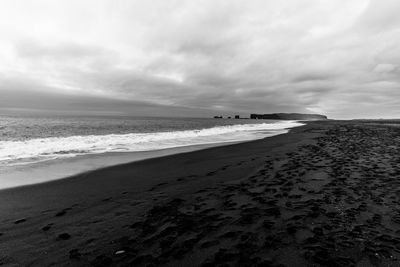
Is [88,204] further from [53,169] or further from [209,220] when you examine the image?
[53,169]

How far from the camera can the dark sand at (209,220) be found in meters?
3.85

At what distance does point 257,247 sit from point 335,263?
4.23 ft

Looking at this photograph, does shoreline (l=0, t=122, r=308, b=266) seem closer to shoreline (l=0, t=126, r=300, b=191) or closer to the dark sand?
the dark sand

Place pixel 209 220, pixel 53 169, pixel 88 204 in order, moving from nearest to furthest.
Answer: pixel 209 220 → pixel 88 204 → pixel 53 169

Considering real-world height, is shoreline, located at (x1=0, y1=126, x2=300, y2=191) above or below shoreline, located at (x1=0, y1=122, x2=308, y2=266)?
above

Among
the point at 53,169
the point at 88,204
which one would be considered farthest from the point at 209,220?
the point at 53,169

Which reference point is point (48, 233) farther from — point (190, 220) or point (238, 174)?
point (238, 174)

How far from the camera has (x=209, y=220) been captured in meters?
5.29

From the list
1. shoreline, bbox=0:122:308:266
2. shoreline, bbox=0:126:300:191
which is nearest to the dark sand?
shoreline, bbox=0:122:308:266

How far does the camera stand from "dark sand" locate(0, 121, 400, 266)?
151 inches

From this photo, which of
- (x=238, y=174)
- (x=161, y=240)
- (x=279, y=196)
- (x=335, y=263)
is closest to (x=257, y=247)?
(x=335, y=263)

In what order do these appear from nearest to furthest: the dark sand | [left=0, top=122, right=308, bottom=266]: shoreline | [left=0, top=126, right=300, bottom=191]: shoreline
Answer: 1. the dark sand
2. [left=0, top=122, right=308, bottom=266]: shoreline
3. [left=0, top=126, right=300, bottom=191]: shoreline

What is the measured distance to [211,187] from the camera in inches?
313

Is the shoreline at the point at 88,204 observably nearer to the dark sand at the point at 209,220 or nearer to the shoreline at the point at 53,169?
the dark sand at the point at 209,220
